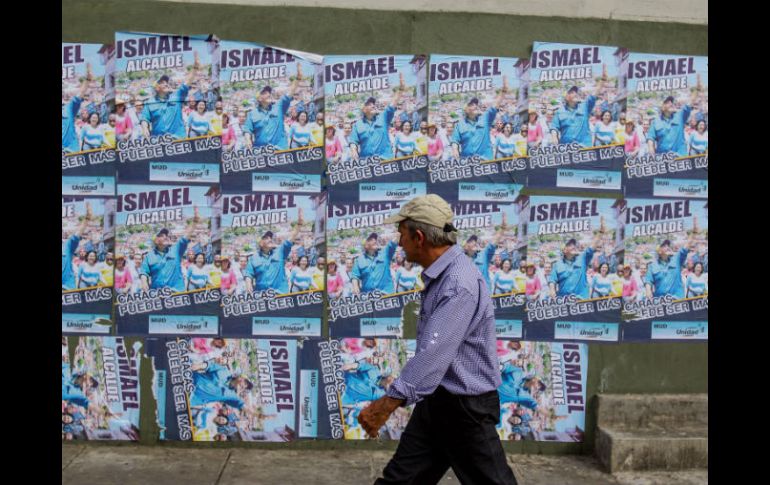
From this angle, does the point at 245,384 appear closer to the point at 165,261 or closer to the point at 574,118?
the point at 165,261

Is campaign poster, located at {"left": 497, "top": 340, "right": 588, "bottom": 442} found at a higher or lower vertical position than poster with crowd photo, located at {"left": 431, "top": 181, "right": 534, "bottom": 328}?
lower

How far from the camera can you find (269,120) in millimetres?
5277

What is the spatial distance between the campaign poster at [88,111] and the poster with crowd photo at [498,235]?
2275 millimetres

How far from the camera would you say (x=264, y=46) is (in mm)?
5246

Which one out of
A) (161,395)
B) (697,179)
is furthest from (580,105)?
(161,395)

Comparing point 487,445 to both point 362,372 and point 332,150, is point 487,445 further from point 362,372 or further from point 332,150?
point 332,150

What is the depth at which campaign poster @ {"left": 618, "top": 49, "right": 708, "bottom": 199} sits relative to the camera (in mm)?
5363

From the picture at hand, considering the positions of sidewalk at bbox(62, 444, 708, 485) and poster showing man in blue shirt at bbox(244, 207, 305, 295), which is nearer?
sidewalk at bbox(62, 444, 708, 485)

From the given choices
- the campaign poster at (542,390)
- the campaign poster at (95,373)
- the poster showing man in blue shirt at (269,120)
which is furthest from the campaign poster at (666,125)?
the campaign poster at (95,373)

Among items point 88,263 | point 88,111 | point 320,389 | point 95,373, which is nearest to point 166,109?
point 88,111

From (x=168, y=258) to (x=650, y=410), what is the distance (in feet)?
11.6

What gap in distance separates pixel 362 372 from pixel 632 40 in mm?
2983

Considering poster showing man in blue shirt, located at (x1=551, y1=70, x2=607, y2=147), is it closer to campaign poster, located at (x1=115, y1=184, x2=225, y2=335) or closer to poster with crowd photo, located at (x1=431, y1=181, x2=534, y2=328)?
poster with crowd photo, located at (x1=431, y1=181, x2=534, y2=328)

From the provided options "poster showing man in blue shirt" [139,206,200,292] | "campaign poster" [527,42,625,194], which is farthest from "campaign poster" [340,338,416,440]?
"campaign poster" [527,42,625,194]
